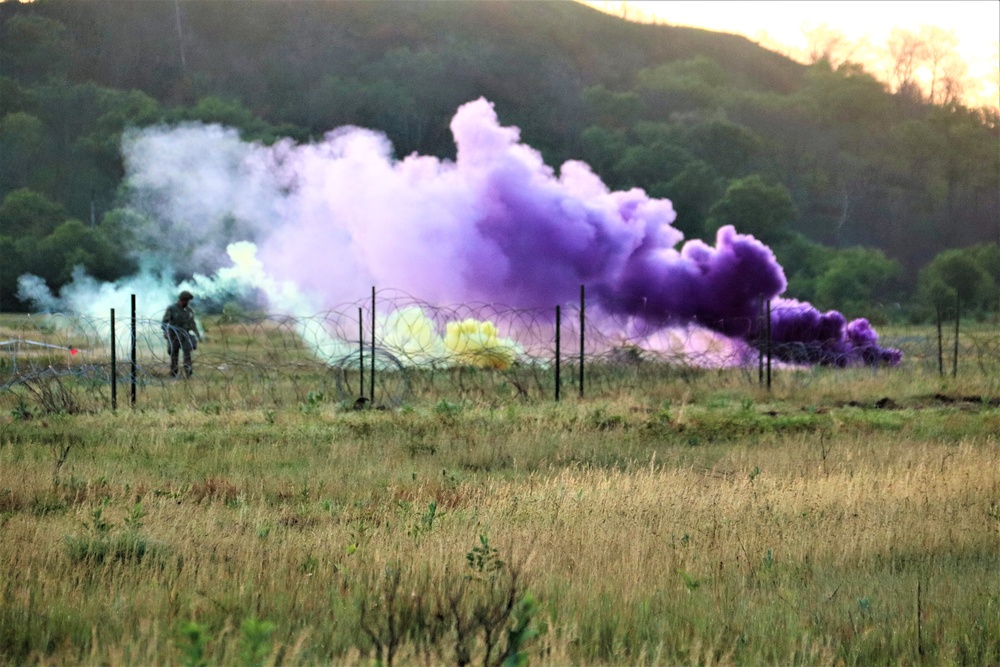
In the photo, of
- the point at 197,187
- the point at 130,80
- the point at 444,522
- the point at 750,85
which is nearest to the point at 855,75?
the point at 750,85

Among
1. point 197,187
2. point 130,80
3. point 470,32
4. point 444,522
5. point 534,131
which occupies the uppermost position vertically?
point 470,32

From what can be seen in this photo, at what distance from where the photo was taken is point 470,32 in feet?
434

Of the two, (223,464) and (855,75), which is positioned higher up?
(855,75)

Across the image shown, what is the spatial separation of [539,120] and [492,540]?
8816 cm

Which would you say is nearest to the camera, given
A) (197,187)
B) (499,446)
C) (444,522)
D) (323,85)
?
(444,522)

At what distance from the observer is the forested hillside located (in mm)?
68750

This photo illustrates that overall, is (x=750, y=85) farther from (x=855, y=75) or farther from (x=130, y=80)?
(x=130, y=80)

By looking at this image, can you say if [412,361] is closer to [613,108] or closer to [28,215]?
[28,215]

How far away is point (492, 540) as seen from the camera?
9070mm

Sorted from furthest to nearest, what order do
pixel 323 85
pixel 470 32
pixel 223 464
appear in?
1. pixel 470 32
2. pixel 323 85
3. pixel 223 464

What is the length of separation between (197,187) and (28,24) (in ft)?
177

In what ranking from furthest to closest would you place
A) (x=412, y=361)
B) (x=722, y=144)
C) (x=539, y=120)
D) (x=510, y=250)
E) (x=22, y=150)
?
(x=539, y=120)
(x=722, y=144)
(x=22, y=150)
(x=510, y=250)
(x=412, y=361)

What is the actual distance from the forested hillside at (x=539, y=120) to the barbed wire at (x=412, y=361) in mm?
30634

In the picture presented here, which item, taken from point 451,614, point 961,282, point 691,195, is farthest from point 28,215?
point 451,614
